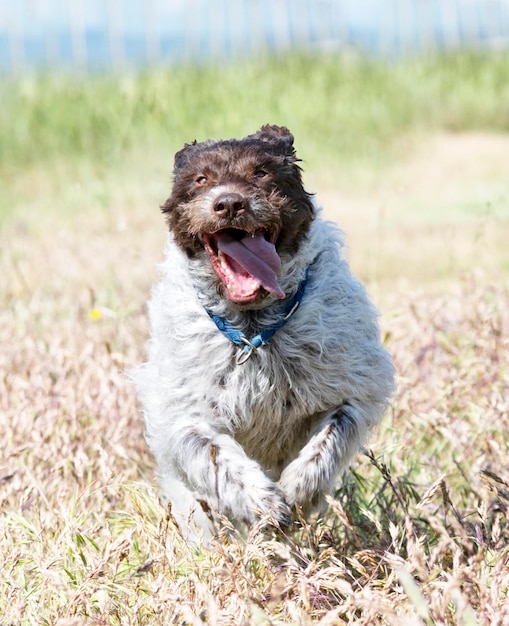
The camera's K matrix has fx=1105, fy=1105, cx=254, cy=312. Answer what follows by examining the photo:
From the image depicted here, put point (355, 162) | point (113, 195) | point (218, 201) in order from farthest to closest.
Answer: point (355, 162)
point (113, 195)
point (218, 201)

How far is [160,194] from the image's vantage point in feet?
35.9

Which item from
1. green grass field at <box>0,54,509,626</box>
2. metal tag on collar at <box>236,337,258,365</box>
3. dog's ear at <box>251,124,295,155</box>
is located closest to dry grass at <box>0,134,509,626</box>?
green grass field at <box>0,54,509,626</box>

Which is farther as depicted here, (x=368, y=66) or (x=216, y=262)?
(x=368, y=66)

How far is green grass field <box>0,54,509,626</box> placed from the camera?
A: 3088 millimetres

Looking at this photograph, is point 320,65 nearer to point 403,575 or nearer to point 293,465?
point 293,465

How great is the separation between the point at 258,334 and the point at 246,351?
9 cm

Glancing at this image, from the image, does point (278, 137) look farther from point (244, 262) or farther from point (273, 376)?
point (273, 376)

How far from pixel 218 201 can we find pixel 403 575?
1.67m

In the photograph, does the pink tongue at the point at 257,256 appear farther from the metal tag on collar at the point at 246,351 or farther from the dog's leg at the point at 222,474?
the dog's leg at the point at 222,474

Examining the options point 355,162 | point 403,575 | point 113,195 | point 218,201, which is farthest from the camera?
point 355,162

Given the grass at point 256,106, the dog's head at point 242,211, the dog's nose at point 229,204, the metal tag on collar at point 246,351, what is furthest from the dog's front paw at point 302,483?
the grass at point 256,106

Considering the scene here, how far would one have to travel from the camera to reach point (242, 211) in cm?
360

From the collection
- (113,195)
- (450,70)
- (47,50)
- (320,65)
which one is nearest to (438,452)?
(113,195)

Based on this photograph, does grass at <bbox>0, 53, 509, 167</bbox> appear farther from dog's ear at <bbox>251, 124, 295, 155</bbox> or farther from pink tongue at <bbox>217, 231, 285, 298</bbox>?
pink tongue at <bbox>217, 231, 285, 298</bbox>
